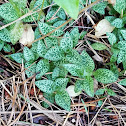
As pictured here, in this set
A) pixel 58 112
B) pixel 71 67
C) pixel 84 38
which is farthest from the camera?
pixel 84 38

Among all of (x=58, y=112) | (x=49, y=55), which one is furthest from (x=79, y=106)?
(x=49, y=55)

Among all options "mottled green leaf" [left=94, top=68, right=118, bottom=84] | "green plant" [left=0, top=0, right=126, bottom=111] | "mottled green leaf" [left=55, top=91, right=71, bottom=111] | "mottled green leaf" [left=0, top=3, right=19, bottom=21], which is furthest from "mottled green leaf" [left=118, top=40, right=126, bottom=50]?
"mottled green leaf" [left=0, top=3, right=19, bottom=21]

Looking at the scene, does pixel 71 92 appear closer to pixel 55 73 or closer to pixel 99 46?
pixel 55 73

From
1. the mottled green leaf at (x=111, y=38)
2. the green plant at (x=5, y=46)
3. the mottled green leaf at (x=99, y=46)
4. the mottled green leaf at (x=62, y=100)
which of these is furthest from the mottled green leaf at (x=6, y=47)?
the mottled green leaf at (x=111, y=38)

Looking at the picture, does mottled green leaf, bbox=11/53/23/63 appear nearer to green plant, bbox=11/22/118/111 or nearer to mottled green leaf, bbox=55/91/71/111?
green plant, bbox=11/22/118/111

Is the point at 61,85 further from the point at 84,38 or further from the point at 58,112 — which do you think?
the point at 84,38
